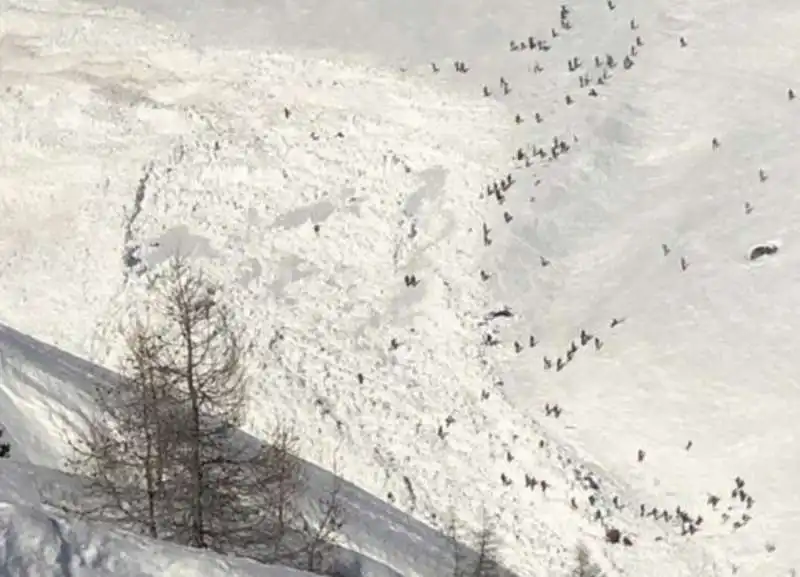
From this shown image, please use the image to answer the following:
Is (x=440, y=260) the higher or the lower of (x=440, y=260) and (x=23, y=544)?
the higher

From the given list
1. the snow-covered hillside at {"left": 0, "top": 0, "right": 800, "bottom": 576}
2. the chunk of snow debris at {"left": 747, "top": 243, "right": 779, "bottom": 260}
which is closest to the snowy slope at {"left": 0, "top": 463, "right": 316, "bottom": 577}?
the snow-covered hillside at {"left": 0, "top": 0, "right": 800, "bottom": 576}

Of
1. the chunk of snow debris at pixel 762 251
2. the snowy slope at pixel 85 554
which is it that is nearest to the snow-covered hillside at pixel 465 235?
the chunk of snow debris at pixel 762 251

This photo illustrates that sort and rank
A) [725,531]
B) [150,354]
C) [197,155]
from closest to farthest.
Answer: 1. [150,354]
2. [725,531]
3. [197,155]

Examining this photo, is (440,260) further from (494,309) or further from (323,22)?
(323,22)

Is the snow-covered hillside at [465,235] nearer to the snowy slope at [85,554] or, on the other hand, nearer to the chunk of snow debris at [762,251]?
the chunk of snow debris at [762,251]

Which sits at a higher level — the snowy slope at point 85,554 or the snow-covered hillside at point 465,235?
the snow-covered hillside at point 465,235

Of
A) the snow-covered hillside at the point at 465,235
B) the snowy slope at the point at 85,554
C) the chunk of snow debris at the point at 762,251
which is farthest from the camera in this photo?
the chunk of snow debris at the point at 762,251

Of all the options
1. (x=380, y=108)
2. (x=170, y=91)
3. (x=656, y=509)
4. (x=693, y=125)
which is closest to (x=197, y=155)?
(x=170, y=91)

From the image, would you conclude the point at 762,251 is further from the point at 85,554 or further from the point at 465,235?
the point at 85,554
